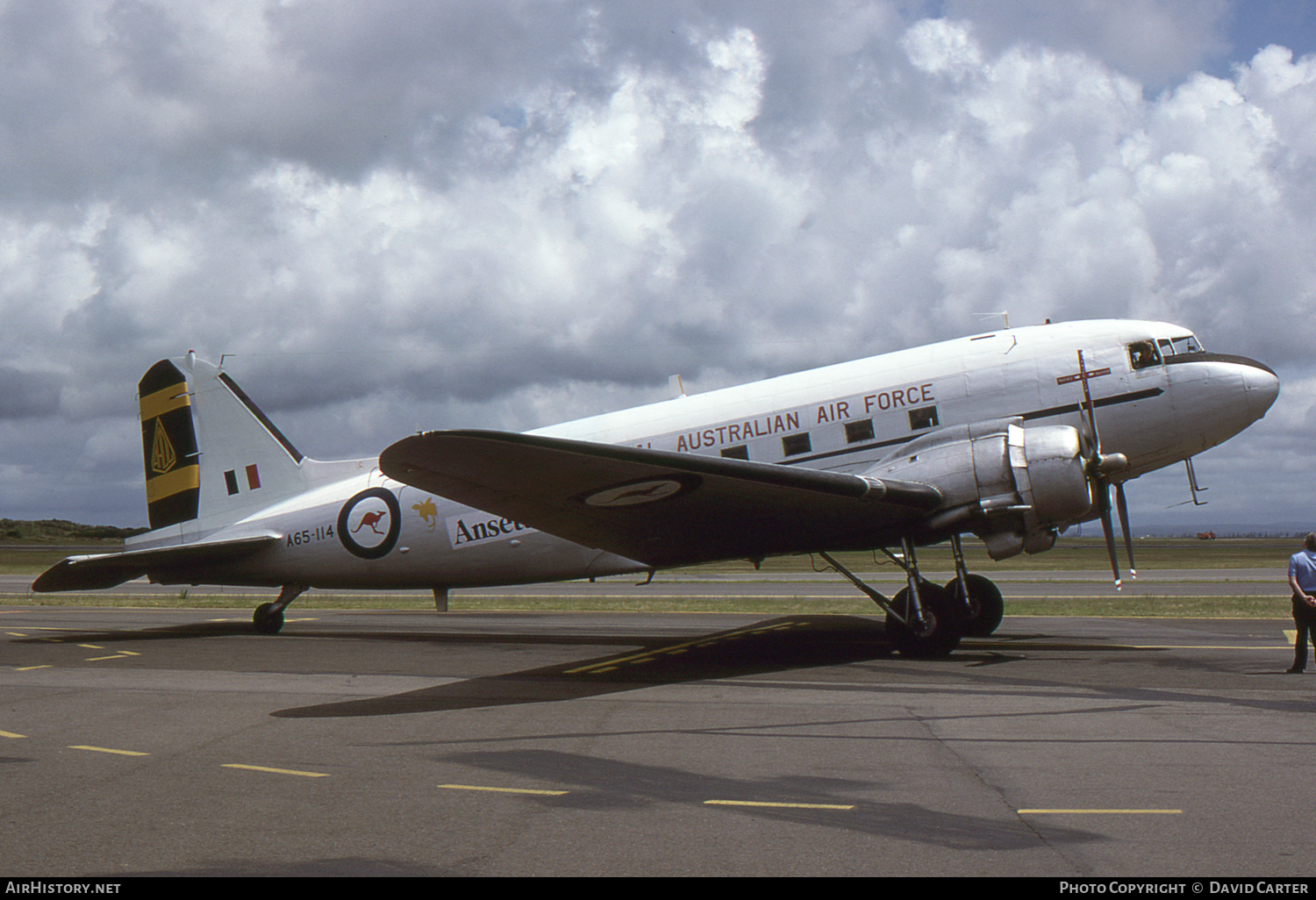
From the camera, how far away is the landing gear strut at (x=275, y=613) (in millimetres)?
17953

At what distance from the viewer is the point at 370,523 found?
1684 cm

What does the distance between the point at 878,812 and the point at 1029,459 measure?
8272mm

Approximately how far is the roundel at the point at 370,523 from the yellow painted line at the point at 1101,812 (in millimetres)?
13016

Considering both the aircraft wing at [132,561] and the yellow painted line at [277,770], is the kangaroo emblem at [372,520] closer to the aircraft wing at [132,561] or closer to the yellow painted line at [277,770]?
the aircraft wing at [132,561]

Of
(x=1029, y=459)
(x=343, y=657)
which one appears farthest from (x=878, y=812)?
(x=343, y=657)

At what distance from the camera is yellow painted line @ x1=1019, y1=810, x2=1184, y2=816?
550cm

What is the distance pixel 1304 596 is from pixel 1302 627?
0.39 metres

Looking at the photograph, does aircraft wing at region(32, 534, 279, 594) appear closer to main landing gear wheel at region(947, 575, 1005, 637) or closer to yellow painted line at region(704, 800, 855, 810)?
main landing gear wheel at region(947, 575, 1005, 637)

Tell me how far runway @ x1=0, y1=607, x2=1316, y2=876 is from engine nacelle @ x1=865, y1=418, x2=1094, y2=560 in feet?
6.09

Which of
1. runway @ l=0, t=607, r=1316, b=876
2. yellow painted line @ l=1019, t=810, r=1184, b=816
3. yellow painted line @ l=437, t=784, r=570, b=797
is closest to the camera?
runway @ l=0, t=607, r=1316, b=876

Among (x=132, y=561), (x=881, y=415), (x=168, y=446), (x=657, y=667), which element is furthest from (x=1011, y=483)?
(x=168, y=446)

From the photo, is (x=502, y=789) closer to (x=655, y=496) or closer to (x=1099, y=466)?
(x=655, y=496)

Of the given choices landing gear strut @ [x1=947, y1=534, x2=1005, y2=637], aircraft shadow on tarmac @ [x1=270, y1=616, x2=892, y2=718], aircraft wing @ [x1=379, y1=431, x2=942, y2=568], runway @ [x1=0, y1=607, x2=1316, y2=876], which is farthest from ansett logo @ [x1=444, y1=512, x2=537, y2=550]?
landing gear strut @ [x1=947, y1=534, x2=1005, y2=637]
